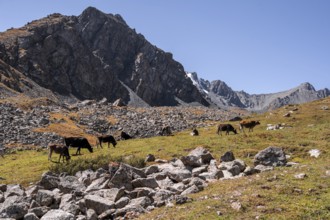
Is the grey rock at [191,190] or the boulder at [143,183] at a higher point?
the boulder at [143,183]

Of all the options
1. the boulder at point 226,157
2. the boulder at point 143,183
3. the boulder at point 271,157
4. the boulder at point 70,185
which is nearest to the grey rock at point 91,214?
the boulder at point 70,185

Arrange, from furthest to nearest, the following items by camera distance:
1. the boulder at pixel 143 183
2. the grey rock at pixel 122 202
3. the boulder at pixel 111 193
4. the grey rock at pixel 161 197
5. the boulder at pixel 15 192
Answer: the boulder at pixel 143 183 → the boulder at pixel 15 192 → the boulder at pixel 111 193 → the grey rock at pixel 122 202 → the grey rock at pixel 161 197

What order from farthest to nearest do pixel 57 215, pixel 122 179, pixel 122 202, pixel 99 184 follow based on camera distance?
pixel 99 184 → pixel 122 179 → pixel 122 202 → pixel 57 215

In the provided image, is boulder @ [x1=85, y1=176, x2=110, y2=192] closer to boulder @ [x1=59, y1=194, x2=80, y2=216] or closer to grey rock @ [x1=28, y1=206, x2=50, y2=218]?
boulder @ [x1=59, y1=194, x2=80, y2=216]

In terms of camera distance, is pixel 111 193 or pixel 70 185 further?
pixel 70 185

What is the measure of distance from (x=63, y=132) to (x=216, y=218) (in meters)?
65.7

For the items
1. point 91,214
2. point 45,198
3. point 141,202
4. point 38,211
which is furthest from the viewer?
point 45,198

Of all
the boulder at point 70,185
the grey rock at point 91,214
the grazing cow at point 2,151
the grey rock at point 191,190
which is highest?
the grazing cow at point 2,151

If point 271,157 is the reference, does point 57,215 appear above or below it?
below

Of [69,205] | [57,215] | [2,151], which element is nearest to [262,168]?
[69,205]

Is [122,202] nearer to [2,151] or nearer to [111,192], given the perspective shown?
[111,192]

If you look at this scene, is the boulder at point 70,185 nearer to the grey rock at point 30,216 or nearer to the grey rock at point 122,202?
the grey rock at point 122,202

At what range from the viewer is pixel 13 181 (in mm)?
31422

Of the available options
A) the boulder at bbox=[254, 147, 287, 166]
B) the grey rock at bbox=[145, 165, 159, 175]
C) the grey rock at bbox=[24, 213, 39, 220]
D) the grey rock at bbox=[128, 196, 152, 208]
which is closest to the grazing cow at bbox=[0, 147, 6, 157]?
the grey rock at bbox=[145, 165, 159, 175]
